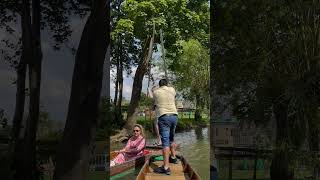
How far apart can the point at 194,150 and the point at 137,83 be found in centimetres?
224

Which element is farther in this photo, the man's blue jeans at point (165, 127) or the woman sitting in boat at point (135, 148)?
the woman sitting in boat at point (135, 148)

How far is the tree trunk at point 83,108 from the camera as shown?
386 centimetres

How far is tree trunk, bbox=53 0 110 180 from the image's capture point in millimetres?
3855

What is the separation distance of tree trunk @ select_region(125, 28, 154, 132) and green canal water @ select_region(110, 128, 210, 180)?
575 mm

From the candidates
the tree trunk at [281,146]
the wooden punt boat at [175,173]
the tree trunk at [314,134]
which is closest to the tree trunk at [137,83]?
the tree trunk at [281,146]

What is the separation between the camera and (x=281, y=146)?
693cm

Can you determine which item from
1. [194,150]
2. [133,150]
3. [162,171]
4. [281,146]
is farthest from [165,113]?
[194,150]

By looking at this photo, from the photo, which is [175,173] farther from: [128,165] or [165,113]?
[128,165]

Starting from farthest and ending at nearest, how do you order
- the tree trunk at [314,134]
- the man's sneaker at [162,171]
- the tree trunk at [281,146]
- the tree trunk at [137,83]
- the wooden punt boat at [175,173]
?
the tree trunk at [137,83] < the tree trunk at [281,146] < the tree trunk at [314,134] < the man's sneaker at [162,171] < the wooden punt boat at [175,173]

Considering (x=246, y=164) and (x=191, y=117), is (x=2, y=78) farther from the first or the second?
(x=191, y=117)

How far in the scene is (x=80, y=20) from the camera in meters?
4.62

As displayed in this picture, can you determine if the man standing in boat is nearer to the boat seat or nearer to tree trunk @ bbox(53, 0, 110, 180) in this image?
the boat seat

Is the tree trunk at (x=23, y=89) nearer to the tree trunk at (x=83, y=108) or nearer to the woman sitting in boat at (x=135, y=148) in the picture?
the tree trunk at (x=83, y=108)

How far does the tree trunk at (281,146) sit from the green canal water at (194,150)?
933mm
